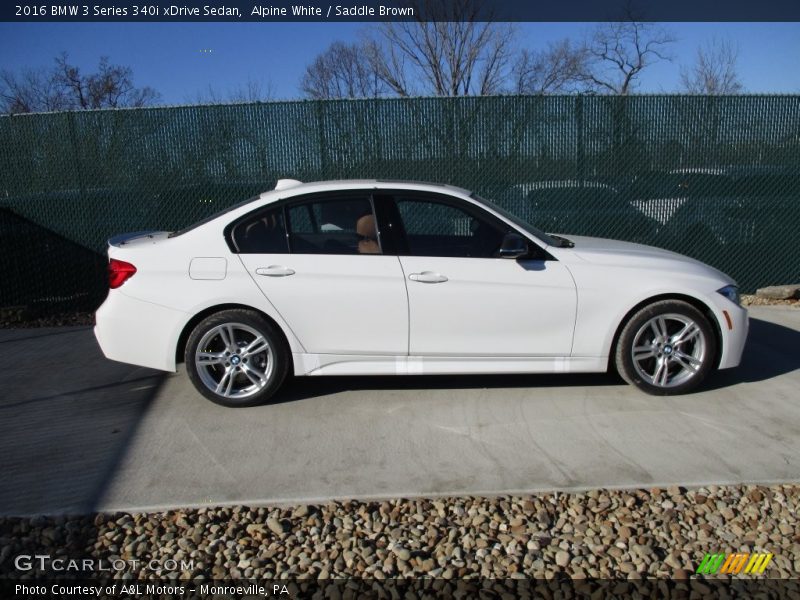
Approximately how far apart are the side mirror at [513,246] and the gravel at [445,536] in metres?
1.76

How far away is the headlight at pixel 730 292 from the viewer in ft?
16.9

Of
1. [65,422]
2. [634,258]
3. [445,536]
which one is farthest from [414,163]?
[445,536]

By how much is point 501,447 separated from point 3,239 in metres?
6.56

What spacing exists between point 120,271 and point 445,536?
3008 millimetres

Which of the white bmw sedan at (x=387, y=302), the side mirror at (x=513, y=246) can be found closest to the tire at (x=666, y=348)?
the white bmw sedan at (x=387, y=302)

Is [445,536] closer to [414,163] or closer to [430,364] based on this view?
[430,364]

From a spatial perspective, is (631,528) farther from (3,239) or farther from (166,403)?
(3,239)

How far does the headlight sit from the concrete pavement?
2.26 feet

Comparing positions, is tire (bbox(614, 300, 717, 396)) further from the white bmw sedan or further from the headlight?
the headlight

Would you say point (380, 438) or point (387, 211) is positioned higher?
point (387, 211)

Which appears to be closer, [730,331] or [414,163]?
[730,331]

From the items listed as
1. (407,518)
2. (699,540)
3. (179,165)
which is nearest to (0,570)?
(407,518)

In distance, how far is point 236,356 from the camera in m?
4.99

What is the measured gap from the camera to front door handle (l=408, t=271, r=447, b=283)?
491 cm
